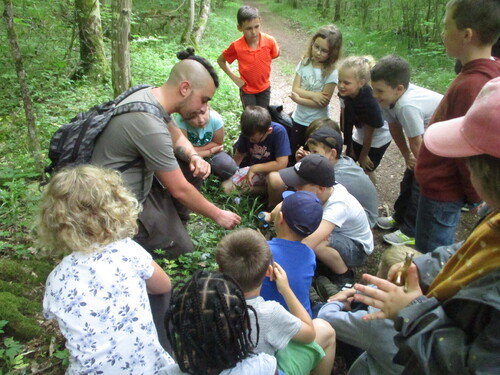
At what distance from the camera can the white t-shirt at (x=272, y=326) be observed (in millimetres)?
1918

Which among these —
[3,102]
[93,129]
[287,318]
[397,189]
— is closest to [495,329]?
[287,318]

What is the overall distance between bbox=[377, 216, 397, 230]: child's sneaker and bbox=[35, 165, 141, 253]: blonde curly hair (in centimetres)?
326

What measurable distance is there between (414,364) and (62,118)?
5.69m

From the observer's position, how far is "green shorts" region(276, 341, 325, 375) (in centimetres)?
208

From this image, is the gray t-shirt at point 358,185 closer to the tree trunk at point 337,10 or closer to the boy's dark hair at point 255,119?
the boy's dark hair at point 255,119

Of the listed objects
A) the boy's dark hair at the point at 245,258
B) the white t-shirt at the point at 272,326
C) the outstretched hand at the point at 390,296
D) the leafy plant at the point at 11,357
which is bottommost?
the leafy plant at the point at 11,357

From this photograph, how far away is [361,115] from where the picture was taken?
429 centimetres

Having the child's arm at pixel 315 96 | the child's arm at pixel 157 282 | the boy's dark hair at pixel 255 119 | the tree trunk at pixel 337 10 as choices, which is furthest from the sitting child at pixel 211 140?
the tree trunk at pixel 337 10

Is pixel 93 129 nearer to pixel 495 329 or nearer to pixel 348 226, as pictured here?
pixel 348 226

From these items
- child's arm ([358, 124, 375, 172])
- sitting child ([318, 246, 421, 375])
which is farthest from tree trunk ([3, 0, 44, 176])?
child's arm ([358, 124, 375, 172])

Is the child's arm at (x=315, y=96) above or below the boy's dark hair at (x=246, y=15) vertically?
below

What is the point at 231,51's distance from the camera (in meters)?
5.96

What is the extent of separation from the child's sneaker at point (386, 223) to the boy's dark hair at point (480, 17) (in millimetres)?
2400

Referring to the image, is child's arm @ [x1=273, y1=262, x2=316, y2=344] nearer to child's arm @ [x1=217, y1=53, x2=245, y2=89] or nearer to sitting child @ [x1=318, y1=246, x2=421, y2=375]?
sitting child @ [x1=318, y1=246, x2=421, y2=375]
